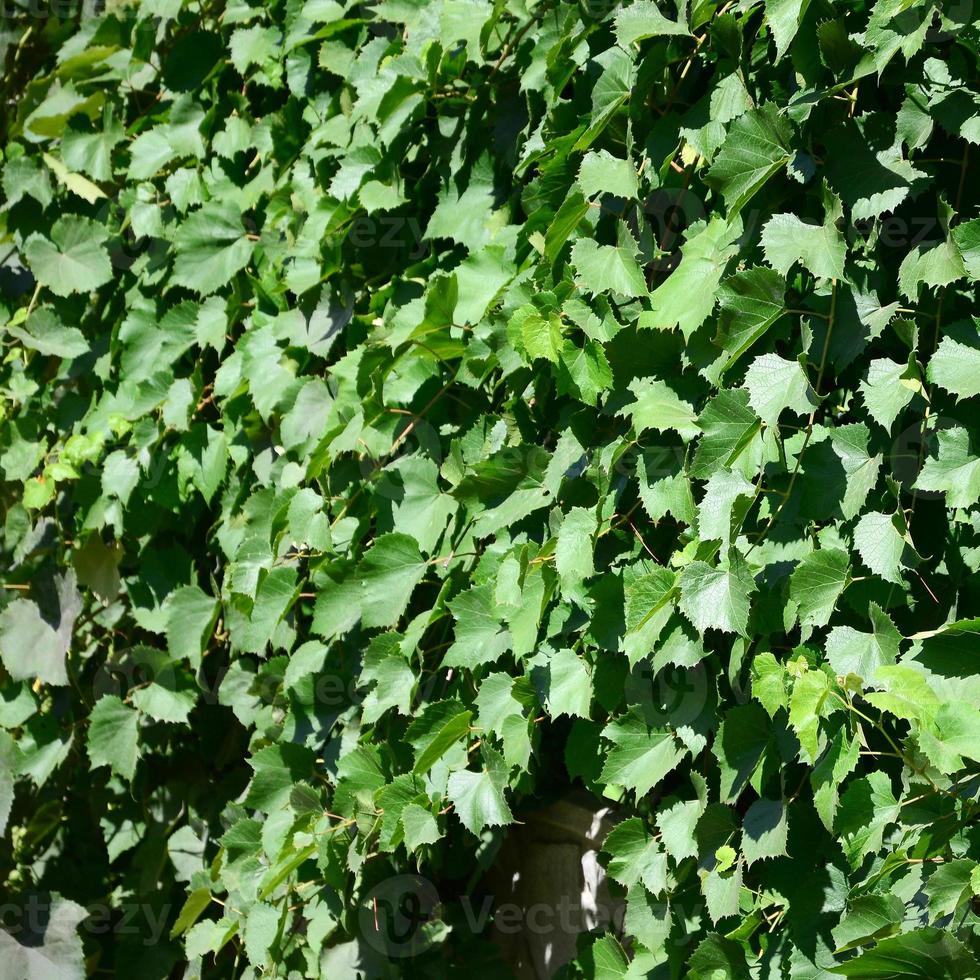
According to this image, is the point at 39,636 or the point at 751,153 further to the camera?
the point at 39,636

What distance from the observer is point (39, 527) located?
2.75m

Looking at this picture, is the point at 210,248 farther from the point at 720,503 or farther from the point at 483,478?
the point at 720,503

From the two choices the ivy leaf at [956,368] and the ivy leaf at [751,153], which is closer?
the ivy leaf at [956,368]

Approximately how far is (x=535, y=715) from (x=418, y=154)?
38.6 inches

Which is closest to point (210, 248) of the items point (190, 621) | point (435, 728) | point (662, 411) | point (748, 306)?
point (190, 621)

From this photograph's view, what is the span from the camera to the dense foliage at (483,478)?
1331mm

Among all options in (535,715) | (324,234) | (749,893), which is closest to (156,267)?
(324,234)

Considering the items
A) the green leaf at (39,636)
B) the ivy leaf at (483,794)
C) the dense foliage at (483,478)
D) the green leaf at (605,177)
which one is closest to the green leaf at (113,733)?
the dense foliage at (483,478)

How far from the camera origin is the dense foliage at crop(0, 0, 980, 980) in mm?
1331

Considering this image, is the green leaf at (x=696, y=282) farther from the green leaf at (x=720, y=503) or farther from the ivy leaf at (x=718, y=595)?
the ivy leaf at (x=718, y=595)

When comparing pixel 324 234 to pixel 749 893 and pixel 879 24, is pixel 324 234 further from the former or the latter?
pixel 749 893

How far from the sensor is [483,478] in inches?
69.3

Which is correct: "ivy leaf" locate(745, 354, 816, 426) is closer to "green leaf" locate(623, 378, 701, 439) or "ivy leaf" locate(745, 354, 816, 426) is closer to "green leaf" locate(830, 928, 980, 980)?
"green leaf" locate(623, 378, 701, 439)

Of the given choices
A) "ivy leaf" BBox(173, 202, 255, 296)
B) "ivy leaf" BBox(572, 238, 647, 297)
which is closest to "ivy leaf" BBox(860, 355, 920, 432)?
"ivy leaf" BBox(572, 238, 647, 297)
